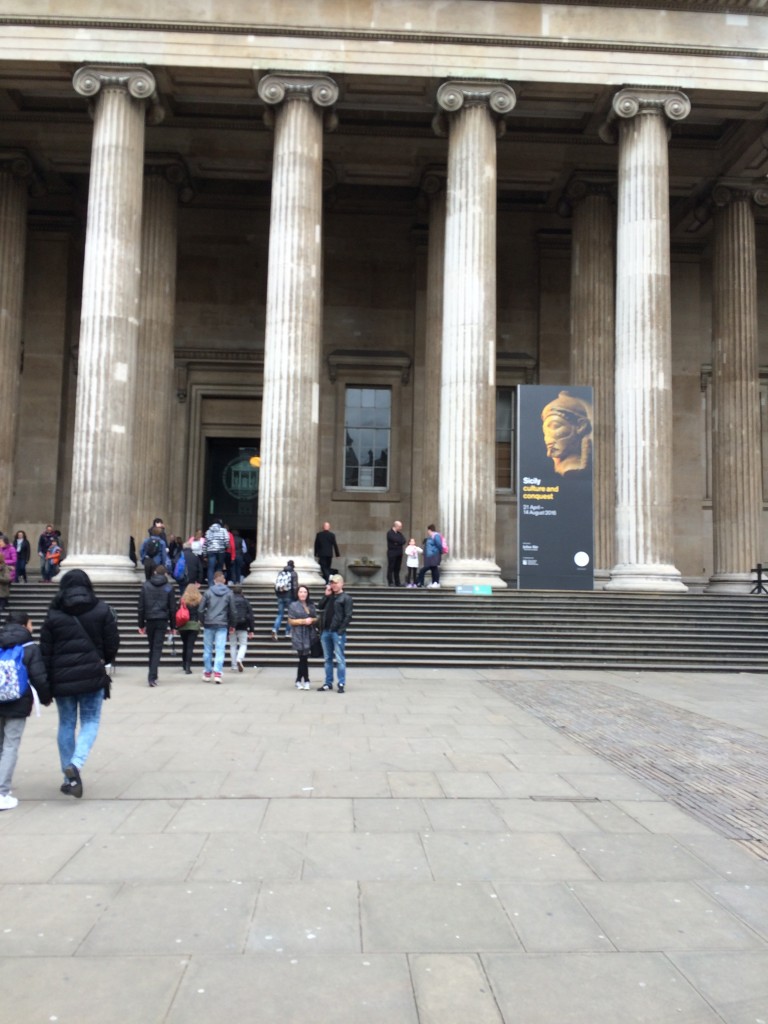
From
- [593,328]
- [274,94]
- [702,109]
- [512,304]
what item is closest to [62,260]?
[274,94]

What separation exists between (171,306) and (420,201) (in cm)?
824

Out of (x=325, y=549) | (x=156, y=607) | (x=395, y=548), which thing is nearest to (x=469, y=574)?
(x=395, y=548)

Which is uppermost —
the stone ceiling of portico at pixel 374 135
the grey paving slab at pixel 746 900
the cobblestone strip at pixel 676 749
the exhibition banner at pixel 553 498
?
the stone ceiling of portico at pixel 374 135

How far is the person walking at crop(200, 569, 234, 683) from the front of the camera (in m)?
13.2

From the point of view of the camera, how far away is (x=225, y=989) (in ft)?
11.7

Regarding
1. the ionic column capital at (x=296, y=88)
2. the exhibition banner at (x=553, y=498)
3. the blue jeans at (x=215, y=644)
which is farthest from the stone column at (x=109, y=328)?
the exhibition banner at (x=553, y=498)

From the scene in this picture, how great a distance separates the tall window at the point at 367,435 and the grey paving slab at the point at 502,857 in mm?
22064

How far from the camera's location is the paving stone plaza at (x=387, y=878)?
3.58 m

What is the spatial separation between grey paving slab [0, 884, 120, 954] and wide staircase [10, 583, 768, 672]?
10.8 m

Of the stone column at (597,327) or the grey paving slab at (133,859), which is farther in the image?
the stone column at (597,327)

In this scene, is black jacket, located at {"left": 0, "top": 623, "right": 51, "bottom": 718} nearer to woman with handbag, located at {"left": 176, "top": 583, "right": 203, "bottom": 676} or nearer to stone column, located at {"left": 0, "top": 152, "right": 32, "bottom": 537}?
woman with handbag, located at {"left": 176, "top": 583, "right": 203, "bottom": 676}

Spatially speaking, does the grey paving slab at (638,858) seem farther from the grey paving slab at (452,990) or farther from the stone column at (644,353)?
the stone column at (644,353)

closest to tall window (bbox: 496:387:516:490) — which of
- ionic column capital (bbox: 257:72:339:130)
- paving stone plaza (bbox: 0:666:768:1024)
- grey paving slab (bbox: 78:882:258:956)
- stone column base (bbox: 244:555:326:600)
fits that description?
stone column base (bbox: 244:555:326:600)

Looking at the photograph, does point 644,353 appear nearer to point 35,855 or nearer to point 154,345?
point 154,345
